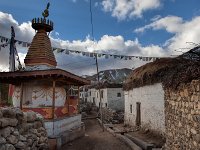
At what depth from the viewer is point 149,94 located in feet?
52.0

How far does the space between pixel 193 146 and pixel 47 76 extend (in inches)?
332

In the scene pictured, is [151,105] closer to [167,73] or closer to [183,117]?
[167,73]

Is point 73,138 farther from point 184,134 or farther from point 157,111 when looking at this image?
point 184,134

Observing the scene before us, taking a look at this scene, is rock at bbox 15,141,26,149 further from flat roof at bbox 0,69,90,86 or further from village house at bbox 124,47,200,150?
flat roof at bbox 0,69,90,86

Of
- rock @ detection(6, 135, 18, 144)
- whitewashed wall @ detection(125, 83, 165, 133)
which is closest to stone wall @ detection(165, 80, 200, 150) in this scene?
rock @ detection(6, 135, 18, 144)

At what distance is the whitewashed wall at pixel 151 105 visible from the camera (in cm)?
1409

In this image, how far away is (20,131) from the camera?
7.06m

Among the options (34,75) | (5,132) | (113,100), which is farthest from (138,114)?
(113,100)

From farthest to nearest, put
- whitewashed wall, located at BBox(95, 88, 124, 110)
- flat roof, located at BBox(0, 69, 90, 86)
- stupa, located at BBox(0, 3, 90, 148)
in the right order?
whitewashed wall, located at BBox(95, 88, 124, 110), stupa, located at BBox(0, 3, 90, 148), flat roof, located at BBox(0, 69, 90, 86)

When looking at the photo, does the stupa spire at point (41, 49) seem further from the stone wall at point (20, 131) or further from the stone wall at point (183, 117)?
the stone wall at point (183, 117)

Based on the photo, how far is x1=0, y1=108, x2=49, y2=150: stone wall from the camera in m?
6.07

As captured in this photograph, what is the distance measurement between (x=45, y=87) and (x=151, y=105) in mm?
6703

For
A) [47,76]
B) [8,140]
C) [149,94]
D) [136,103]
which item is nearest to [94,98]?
[136,103]

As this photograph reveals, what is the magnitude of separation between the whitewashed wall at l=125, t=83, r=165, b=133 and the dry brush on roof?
45cm
